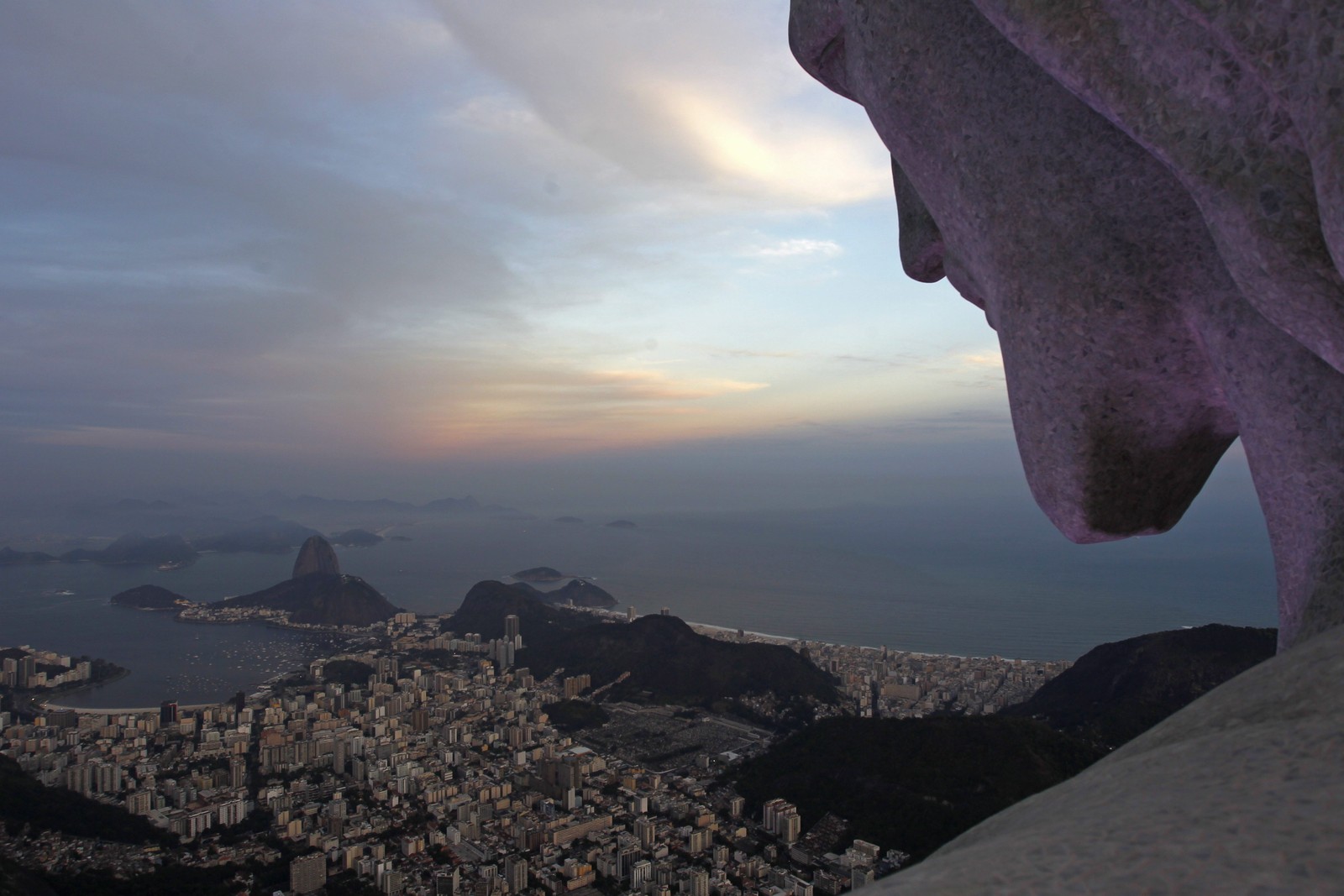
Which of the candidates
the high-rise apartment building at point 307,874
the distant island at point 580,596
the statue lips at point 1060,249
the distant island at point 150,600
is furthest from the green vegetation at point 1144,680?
the distant island at point 150,600

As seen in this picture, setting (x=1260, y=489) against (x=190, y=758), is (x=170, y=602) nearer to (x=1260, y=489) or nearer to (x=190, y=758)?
(x=190, y=758)

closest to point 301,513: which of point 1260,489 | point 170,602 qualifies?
point 170,602

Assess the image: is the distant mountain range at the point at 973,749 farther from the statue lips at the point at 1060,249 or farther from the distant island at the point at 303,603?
the distant island at the point at 303,603

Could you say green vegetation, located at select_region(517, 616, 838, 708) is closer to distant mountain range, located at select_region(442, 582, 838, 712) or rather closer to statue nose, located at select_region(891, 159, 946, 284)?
distant mountain range, located at select_region(442, 582, 838, 712)

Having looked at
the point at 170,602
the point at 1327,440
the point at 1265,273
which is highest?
the point at 1265,273

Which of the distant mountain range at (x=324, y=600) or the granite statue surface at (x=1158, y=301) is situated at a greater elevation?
the granite statue surface at (x=1158, y=301)

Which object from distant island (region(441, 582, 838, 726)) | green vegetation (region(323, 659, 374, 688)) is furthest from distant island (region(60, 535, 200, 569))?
distant island (region(441, 582, 838, 726))
